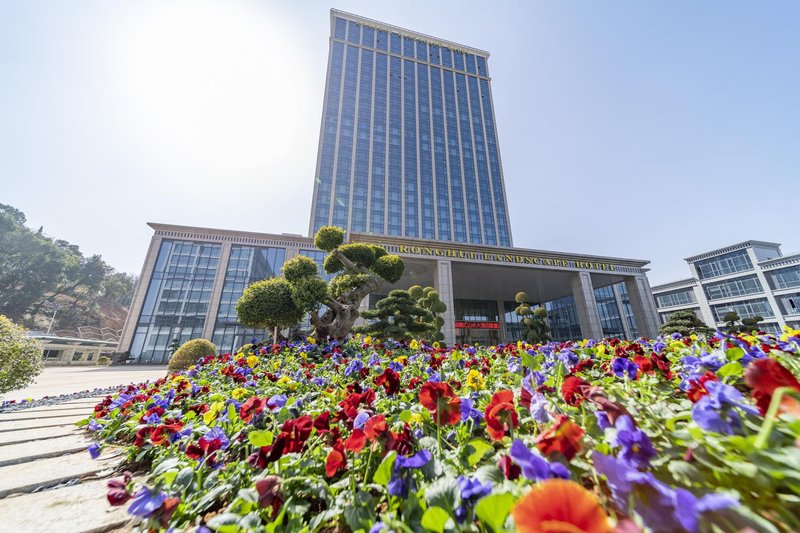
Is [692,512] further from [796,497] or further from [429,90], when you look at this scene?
→ [429,90]

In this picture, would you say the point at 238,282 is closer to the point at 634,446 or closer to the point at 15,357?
the point at 15,357

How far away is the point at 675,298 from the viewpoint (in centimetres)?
4619

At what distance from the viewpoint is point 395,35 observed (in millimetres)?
57969

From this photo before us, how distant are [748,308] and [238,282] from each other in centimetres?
6279

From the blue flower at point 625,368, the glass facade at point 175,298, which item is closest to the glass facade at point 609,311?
the blue flower at point 625,368

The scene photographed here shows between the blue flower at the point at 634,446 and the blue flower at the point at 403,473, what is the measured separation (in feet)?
2.15

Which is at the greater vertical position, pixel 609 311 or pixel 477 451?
pixel 609 311

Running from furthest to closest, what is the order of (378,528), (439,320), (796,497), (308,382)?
1. (439,320)
2. (308,382)
3. (378,528)
4. (796,497)

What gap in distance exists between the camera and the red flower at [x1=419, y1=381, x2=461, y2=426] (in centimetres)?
137

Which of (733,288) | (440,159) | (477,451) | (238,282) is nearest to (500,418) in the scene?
(477,451)

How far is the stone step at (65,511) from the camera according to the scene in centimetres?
158

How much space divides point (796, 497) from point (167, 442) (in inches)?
129

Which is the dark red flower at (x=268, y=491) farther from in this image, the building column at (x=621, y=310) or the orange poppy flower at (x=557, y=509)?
the building column at (x=621, y=310)

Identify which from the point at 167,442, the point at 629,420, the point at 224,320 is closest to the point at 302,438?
the point at 629,420
